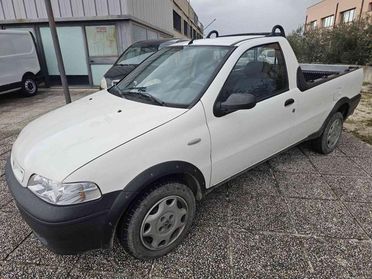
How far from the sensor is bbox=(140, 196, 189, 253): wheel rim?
1.97 meters

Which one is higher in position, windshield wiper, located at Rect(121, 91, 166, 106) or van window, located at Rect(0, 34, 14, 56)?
van window, located at Rect(0, 34, 14, 56)

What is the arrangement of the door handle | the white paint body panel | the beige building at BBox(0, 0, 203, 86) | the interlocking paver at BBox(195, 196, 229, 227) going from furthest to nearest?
1. the beige building at BBox(0, 0, 203, 86)
2. the door handle
3. the interlocking paver at BBox(195, 196, 229, 227)
4. the white paint body panel

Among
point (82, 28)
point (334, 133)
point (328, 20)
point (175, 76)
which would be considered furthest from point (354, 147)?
point (328, 20)

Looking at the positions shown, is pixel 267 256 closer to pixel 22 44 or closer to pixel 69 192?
pixel 69 192

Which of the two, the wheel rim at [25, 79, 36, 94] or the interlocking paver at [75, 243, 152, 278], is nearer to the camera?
the interlocking paver at [75, 243, 152, 278]

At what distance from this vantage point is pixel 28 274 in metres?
1.97

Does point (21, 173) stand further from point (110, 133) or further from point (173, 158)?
point (173, 158)

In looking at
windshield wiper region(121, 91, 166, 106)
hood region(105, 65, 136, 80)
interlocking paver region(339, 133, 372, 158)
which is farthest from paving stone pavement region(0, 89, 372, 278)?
hood region(105, 65, 136, 80)

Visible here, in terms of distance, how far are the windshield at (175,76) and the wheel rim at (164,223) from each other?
78 cm

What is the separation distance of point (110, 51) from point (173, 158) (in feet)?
28.2

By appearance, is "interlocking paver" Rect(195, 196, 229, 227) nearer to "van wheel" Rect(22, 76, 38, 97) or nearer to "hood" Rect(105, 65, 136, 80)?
"hood" Rect(105, 65, 136, 80)

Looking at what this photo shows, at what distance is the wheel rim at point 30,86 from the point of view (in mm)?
8826

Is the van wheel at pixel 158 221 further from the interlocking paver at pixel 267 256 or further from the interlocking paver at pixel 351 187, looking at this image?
the interlocking paver at pixel 351 187

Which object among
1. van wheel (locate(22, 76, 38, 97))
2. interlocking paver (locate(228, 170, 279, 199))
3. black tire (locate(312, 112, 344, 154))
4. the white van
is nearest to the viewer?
interlocking paver (locate(228, 170, 279, 199))
